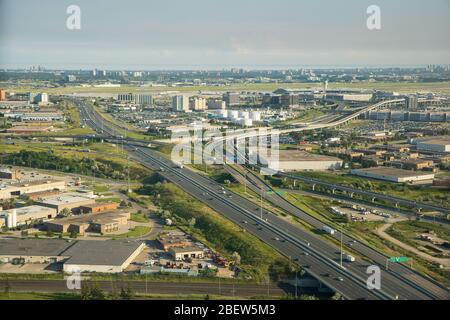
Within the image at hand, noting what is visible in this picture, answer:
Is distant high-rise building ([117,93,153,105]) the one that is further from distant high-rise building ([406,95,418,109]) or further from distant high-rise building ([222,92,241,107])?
distant high-rise building ([406,95,418,109])

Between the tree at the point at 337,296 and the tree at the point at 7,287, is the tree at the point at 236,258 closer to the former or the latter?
the tree at the point at 337,296

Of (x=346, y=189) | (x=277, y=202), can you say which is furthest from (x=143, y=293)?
(x=346, y=189)

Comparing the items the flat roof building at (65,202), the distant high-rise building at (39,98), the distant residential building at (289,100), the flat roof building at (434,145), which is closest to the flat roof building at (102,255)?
the flat roof building at (65,202)

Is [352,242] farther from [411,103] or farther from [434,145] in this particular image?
[411,103]

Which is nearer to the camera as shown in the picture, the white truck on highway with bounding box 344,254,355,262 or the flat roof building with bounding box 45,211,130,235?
the white truck on highway with bounding box 344,254,355,262

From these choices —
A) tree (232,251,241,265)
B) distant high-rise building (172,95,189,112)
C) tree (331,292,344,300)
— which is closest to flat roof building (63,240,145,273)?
tree (232,251,241,265)
